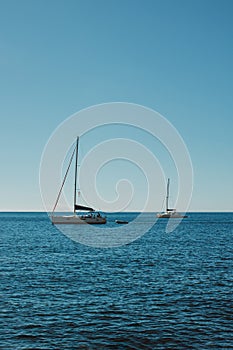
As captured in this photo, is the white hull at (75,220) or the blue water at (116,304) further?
the white hull at (75,220)

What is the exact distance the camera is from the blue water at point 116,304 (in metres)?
20.1

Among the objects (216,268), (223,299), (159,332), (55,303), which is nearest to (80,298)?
(55,303)

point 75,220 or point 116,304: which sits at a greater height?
point 75,220

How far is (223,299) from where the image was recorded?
2820 centimetres

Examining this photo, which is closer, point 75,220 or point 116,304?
point 116,304

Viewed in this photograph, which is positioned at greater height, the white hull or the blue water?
the white hull

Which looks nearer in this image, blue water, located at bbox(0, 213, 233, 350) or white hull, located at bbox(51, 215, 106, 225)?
blue water, located at bbox(0, 213, 233, 350)

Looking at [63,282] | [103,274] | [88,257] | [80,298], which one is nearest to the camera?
[80,298]

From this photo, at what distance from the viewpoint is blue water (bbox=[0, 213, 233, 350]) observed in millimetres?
20062

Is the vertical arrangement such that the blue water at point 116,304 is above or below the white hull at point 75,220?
below

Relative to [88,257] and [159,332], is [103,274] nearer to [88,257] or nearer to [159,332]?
[88,257]

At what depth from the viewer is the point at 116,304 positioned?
87.0ft

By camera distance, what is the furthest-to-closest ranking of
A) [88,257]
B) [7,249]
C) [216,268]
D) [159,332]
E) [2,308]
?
[7,249] → [88,257] → [216,268] → [2,308] → [159,332]

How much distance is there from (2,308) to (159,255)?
30.5 meters
